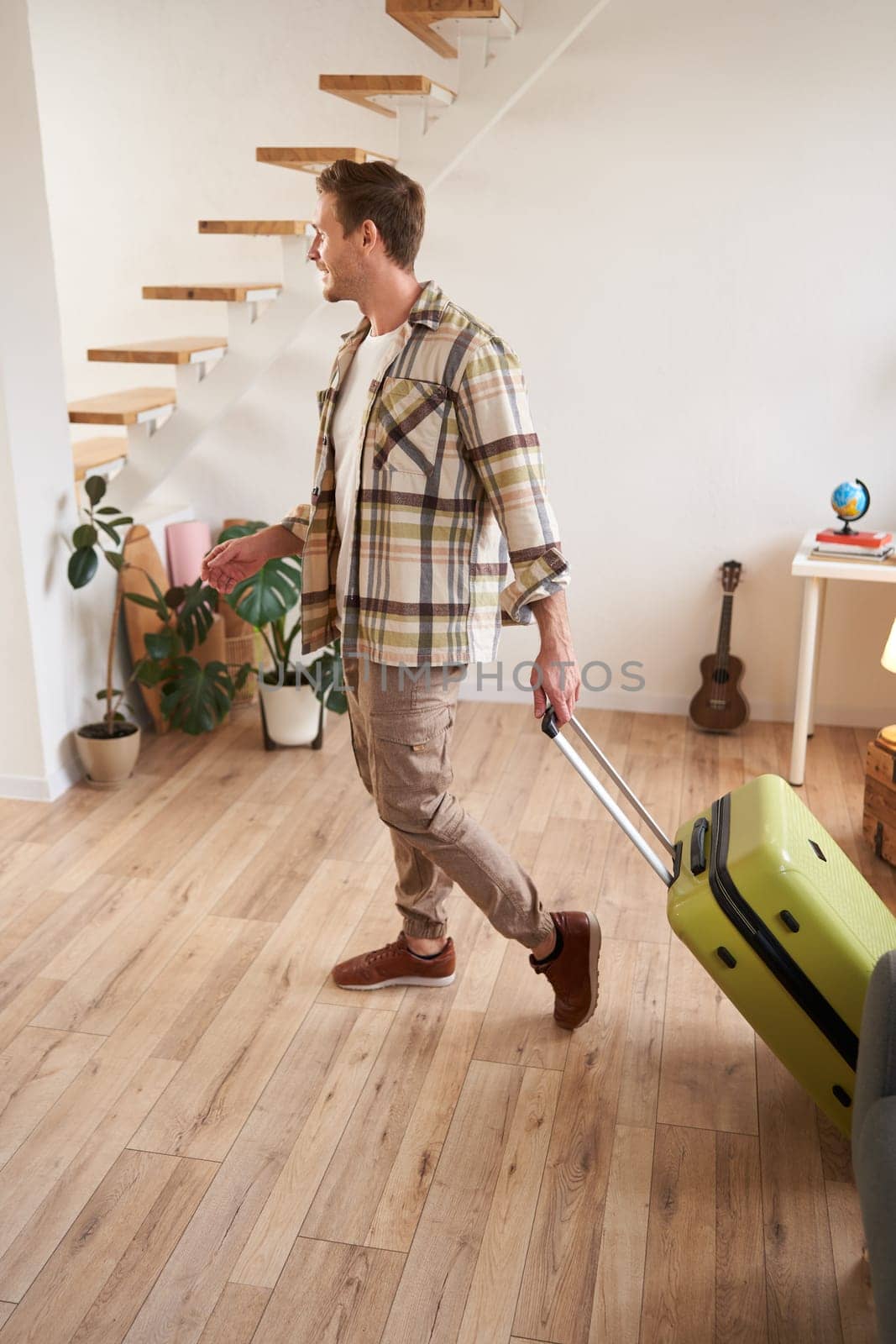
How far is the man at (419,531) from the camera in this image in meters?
2.02

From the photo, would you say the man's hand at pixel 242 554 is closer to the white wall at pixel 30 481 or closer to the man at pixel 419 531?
the man at pixel 419 531

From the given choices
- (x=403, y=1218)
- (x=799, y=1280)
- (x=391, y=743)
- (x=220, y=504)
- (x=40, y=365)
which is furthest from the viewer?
(x=220, y=504)

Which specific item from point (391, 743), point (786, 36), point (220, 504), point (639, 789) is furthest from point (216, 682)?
point (786, 36)

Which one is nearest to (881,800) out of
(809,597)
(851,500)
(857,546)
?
(809,597)

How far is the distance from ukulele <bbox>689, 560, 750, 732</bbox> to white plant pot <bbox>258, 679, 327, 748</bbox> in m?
1.28

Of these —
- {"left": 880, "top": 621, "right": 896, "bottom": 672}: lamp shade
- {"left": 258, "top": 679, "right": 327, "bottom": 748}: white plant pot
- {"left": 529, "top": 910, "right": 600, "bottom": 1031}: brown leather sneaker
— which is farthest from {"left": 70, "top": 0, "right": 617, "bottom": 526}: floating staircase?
{"left": 529, "top": 910, "right": 600, "bottom": 1031}: brown leather sneaker

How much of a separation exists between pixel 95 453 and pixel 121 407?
0.20 meters

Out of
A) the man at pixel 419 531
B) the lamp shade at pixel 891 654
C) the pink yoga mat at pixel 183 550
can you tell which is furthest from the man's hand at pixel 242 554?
the pink yoga mat at pixel 183 550

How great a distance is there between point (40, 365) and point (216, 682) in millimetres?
1045

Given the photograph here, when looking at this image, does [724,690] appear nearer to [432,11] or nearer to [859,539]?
[859,539]

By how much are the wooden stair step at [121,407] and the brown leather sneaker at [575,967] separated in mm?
2127

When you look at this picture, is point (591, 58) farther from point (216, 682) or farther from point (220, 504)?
point (216, 682)

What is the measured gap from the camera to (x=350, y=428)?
7.20 feet

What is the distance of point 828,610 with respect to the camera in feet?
13.2
